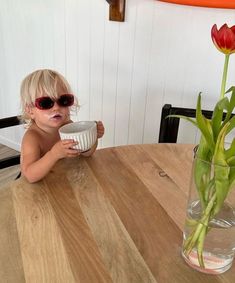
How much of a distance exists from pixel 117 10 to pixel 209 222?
1281 mm

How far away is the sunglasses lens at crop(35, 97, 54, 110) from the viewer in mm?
1079

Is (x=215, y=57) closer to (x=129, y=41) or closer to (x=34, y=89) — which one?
(x=129, y=41)

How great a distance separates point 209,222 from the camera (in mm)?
695

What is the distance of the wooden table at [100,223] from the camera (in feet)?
2.34

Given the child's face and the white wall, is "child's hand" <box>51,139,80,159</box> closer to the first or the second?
the child's face

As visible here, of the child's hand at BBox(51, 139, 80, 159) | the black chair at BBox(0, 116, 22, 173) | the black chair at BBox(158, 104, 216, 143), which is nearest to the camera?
the child's hand at BBox(51, 139, 80, 159)

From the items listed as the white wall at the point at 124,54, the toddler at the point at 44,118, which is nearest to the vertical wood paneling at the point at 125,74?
the white wall at the point at 124,54

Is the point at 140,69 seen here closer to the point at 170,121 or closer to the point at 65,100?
the point at 170,121

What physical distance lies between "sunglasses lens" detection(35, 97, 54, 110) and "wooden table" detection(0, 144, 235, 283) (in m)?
0.19

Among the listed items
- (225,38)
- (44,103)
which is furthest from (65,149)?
(225,38)

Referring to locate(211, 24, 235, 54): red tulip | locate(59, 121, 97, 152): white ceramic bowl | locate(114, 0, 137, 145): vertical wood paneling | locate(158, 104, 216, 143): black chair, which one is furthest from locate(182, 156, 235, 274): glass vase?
locate(114, 0, 137, 145): vertical wood paneling

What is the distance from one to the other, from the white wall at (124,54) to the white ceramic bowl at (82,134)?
0.79m

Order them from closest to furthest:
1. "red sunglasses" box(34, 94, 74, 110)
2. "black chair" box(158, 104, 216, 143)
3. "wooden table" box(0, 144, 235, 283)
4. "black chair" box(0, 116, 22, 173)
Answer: "wooden table" box(0, 144, 235, 283) < "red sunglasses" box(34, 94, 74, 110) < "black chair" box(0, 116, 22, 173) < "black chair" box(158, 104, 216, 143)

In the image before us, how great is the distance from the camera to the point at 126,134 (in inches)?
77.5
